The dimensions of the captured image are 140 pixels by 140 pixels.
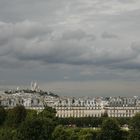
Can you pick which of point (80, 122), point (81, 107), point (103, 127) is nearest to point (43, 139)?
point (103, 127)

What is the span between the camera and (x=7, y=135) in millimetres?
59875

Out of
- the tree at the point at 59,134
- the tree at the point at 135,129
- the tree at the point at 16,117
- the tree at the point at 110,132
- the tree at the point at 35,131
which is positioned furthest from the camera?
the tree at the point at 16,117

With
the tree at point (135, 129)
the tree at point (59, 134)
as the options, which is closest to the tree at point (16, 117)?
the tree at point (59, 134)

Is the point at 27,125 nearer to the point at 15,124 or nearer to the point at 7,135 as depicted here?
the point at 7,135

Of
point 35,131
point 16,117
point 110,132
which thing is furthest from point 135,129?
point 16,117

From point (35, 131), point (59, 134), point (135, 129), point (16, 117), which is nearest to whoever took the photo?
point (135, 129)

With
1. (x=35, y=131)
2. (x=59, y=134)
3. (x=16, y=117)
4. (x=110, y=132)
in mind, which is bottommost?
(x=59, y=134)

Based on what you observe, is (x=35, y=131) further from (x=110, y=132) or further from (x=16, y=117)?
(x=16, y=117)

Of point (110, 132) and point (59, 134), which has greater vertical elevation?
point (110, 132)

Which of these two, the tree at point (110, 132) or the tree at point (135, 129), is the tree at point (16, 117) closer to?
the tree at point (135, 129)

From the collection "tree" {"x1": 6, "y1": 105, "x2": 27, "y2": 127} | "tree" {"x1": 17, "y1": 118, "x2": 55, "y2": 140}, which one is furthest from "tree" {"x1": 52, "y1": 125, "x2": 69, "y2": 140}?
"tree" {"x1": 6, "y1": 105, "x2": 27, "y2": 127}

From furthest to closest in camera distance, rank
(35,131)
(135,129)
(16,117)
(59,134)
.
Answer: (16,117) < (35,131) < (59,134) < (135,129)

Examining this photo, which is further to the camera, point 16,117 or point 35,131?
point 16,117

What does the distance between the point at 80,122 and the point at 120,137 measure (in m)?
43.9
